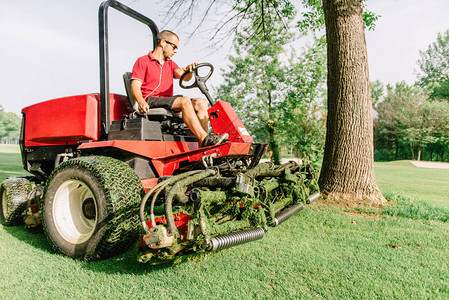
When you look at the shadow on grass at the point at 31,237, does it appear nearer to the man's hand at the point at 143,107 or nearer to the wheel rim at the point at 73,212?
the wheel rim at the point at 73,212

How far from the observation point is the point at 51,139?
3.55 metres

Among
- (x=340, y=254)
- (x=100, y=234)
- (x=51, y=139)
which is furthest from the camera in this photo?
(x=51, y=139)

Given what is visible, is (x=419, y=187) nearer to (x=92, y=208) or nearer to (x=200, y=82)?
(x=200, y=82)

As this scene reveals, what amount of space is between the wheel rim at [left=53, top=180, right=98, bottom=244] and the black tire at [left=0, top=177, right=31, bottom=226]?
4.03 ft

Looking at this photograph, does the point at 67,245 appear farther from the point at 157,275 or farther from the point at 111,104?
the point at 111,104

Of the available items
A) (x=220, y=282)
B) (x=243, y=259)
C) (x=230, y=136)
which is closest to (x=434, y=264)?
(x=243, y=259)

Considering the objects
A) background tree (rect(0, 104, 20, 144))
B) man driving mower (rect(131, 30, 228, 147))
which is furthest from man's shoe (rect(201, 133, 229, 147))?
background tree (rect(0, 104, 20, 144))

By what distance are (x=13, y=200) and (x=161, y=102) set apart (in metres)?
Result: 2.31

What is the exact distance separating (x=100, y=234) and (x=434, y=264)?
2702 millimetres

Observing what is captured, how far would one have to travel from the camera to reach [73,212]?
9.66ft

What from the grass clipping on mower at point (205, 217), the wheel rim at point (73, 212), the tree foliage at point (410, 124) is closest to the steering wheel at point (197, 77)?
the grass clipping on mower at point (205, 217)

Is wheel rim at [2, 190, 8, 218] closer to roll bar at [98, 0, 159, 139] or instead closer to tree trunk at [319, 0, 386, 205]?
roll bar at [98, 0, 159, 139]

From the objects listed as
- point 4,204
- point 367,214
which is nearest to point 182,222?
point 367,214

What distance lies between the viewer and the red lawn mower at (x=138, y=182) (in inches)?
87.2
